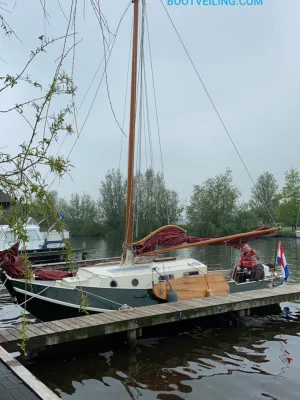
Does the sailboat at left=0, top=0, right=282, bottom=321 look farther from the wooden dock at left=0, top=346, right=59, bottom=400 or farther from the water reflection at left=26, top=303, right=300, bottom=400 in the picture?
the wooden dock at left=0, top=346, right=59, bottom=400

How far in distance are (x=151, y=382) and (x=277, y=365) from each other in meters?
2.98

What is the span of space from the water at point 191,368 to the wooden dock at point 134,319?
0.58m

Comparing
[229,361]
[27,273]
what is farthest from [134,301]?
[27,273]

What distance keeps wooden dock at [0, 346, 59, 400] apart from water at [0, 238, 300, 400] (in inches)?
54.8

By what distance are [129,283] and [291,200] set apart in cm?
6578

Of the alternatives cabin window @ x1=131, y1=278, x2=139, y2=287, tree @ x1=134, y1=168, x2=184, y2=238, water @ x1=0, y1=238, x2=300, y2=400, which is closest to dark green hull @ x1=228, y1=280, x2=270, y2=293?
water @ x1=0, y1=238, x2=300, y2=400

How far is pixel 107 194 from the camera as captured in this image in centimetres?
8706

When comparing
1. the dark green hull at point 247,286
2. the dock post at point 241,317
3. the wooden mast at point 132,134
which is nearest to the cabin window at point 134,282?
the wooden mast at point 132,134

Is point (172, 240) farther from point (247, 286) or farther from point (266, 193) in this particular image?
point (266, 193)

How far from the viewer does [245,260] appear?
15109 millimetres

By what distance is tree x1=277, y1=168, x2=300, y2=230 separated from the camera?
72.0m

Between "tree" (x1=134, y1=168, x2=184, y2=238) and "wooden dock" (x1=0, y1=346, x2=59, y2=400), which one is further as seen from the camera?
"tree" (x1=134, y1=168, x2=184, y2=238)

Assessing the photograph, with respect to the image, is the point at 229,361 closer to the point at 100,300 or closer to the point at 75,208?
the point at 100,300

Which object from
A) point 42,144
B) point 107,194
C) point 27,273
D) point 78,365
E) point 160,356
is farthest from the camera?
point 107,194
